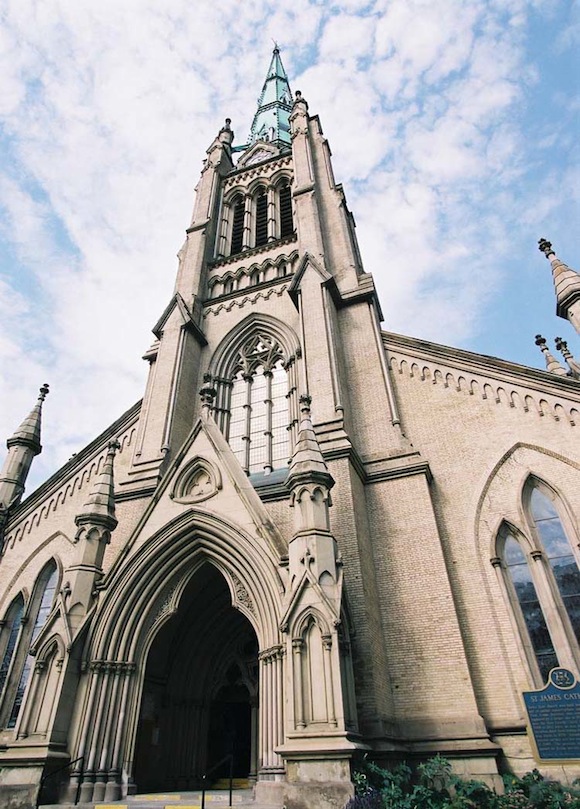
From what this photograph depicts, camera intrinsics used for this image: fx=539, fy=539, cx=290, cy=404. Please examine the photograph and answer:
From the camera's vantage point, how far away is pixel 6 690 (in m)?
12.9

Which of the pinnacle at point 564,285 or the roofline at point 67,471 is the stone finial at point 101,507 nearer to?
the roofline at point 67,471

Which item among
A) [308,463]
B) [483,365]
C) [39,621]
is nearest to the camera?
[308,463]

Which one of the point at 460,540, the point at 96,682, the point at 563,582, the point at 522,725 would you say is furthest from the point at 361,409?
the point at 96,682

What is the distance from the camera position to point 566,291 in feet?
44.8

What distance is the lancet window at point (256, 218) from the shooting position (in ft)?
72.2

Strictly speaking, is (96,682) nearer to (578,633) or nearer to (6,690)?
(6,690)

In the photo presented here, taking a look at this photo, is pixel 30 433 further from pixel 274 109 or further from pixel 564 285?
pixel 274 109

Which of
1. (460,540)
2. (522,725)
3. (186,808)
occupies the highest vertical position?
(460,540)

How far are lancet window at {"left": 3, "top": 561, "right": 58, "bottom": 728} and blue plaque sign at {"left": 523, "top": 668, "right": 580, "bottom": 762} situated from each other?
405 inches

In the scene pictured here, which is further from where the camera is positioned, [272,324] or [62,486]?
[272,324]

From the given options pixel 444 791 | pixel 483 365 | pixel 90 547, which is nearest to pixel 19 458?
pixel 90 547

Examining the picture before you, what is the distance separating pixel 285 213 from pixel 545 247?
11423mm

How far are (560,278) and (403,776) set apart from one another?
A: 11.9 metres

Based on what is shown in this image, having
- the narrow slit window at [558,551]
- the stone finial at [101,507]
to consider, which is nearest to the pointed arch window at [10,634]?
the stone finial at [101,507]
